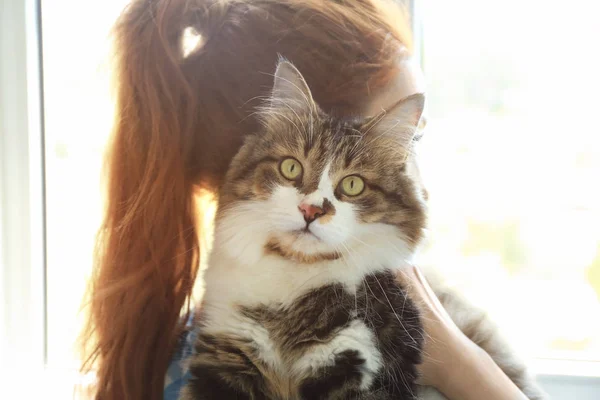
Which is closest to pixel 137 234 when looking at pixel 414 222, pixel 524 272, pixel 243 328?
pixel 243 328

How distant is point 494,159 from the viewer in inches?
39.2

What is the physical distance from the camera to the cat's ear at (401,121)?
1.87ft

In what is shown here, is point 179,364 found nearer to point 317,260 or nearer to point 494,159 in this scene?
point 317,260

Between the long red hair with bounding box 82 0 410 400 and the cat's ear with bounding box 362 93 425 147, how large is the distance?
82 millimetres

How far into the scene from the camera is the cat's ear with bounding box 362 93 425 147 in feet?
1.87

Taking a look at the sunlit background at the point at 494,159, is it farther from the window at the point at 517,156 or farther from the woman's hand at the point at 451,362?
the woman's hand at the point at 451,362

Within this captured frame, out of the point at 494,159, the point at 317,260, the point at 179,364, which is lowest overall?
the point at 179,364

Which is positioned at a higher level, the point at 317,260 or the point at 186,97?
the point at 186,97

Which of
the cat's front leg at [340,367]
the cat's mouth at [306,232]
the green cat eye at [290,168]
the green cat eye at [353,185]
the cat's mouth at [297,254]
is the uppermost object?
the green cat eye at [290,168]

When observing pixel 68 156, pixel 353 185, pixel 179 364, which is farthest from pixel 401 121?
pixel 68 156

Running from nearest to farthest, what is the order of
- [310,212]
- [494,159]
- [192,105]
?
[310,212] < [192,105] < [494,159]

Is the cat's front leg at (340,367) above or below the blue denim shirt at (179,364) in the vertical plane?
above

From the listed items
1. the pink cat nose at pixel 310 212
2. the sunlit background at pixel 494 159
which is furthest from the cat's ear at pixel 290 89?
the sunlit background at pixel 494 159

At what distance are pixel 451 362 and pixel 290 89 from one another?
1.40 feet
